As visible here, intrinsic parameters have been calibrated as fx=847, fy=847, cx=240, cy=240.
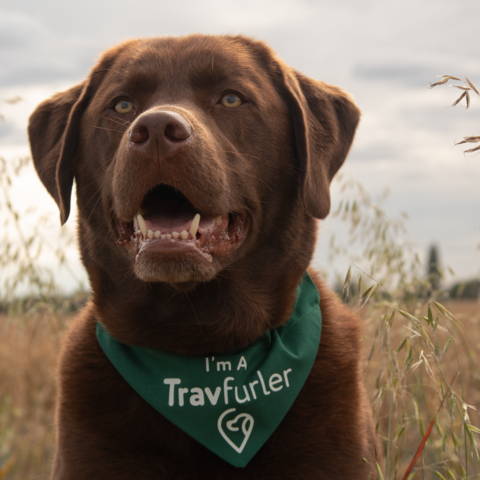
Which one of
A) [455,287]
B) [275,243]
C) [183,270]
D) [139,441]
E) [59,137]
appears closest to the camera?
[183,270]

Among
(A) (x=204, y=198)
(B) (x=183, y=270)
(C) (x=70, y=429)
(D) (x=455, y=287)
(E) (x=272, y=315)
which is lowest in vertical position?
(D) (x=455, y=287)

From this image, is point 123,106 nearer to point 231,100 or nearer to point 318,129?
point 231,100

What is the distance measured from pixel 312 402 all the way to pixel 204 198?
904 millimetres

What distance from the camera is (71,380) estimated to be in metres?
Answer: 3.22

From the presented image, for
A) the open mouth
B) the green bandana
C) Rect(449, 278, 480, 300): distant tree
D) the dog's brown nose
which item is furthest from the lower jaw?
Rect(449, 278, 480, 300): distant tree

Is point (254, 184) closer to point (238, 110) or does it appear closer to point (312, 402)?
point (238, 110)

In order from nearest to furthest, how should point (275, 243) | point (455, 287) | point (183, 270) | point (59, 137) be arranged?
point (183, 270) < point (275, 243) < point (59, 137) < point (455, 287)

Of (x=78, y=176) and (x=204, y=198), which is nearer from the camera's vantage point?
(x=204, y=198)

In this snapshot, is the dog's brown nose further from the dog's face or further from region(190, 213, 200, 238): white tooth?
region(190, 213, 200, 238): white tooth

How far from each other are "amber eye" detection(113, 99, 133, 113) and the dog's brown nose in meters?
0.50

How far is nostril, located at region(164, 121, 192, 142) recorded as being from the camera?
2602 mm

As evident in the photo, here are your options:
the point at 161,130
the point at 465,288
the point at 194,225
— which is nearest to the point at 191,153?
the point at 161,130

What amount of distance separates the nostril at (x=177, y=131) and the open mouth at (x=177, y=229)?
0.27 meters

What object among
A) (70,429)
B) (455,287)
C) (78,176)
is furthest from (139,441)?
(455,287)
